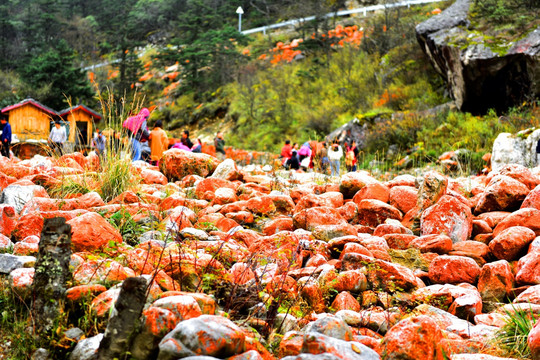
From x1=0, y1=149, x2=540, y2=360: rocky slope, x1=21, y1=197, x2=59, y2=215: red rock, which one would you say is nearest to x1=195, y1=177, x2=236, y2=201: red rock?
x1=0, y1=149, x2=540, y2=360: rocky slope

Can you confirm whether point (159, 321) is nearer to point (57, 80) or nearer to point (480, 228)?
point (480, 228)

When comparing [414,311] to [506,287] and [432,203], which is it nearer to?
[506,287]

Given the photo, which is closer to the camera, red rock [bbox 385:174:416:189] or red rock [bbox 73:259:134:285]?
red rock [bbox 73:259:134:285]

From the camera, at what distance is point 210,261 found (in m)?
3.45

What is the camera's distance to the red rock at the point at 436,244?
4816 millimetres

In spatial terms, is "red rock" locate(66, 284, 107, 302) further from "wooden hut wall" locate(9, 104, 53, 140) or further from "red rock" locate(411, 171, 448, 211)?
"wooden hut wall" locate(9, 104, 53, 140)

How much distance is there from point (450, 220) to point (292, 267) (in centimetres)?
194

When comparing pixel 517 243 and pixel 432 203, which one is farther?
pixel 432 203

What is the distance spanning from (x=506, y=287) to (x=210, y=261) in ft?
7.36

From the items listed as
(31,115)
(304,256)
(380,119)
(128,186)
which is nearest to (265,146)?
(380,119)

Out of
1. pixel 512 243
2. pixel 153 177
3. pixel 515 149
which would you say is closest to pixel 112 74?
pixel 515 149

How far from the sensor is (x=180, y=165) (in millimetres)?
8055

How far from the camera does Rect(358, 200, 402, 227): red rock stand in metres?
5.89

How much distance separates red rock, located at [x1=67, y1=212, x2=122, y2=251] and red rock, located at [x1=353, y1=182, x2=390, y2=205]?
3.27 m
